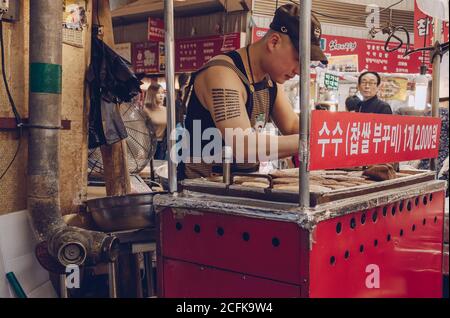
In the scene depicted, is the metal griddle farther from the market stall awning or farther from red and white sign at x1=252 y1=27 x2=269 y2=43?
red and white sign at x1=252 y1=27 x2=269 y2=43

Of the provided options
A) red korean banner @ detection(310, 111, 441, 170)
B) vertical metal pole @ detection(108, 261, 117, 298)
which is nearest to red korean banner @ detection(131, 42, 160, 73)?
vertical metal pole @ detection(108, 261, 117, 298)

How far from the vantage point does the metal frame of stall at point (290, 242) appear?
1827 millimetres

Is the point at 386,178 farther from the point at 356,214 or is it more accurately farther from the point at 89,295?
the point at 89,295

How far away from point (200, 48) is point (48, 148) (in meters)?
5.91

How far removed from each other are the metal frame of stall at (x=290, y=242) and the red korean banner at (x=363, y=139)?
7 cm

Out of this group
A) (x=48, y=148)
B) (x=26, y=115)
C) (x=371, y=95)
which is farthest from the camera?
(x=371, y=95)

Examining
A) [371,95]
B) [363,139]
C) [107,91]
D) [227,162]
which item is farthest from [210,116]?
[371,95]

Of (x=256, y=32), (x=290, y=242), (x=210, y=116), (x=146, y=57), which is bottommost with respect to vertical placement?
(x=290, y=242)

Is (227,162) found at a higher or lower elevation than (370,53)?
lower

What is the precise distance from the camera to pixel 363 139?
6.72 feet

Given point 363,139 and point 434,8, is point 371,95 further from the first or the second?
point 363,139

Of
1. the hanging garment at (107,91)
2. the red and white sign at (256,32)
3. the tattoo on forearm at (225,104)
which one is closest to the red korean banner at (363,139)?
the tattoo on forearm at (225,104)

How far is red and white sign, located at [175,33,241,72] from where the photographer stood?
7.99 m
